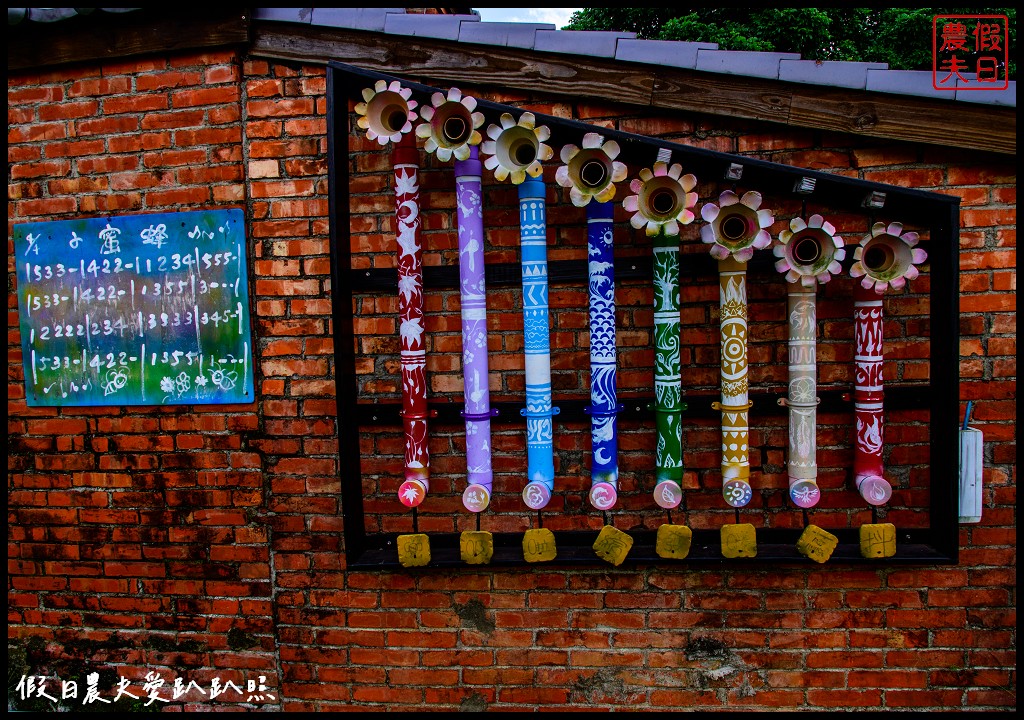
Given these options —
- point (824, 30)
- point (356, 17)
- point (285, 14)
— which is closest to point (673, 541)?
point (356, 17)

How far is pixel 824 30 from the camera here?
976cm

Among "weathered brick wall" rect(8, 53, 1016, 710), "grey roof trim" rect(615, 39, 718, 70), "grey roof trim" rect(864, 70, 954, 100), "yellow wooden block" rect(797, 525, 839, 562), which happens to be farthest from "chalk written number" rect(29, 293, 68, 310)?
"grey roof trim" rect(864, 70, 954, 100)

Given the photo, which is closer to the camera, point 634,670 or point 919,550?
point 919,550

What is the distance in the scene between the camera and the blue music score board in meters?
2.39

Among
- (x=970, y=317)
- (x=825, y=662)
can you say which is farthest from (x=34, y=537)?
(x=970, y=317)

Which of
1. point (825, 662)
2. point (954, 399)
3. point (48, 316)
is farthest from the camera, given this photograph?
point (48, 316)

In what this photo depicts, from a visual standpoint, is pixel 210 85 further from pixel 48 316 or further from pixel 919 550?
pixel 919 550

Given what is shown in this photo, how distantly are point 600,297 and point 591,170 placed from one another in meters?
0.43

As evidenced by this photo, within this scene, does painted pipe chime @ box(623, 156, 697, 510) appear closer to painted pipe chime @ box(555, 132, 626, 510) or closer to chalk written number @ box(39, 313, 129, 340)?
painted pipe chime @ box(555, 132, 626, 510)

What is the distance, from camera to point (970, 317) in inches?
86.1

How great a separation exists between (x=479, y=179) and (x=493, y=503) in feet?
4.02

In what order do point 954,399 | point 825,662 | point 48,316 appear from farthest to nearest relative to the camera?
1. point 48,316
2. point 825,662
3. point 954,399

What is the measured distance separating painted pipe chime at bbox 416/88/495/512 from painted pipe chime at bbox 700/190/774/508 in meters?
0.79

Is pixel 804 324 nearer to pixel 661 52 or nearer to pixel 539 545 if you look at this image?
pixel 661 52
